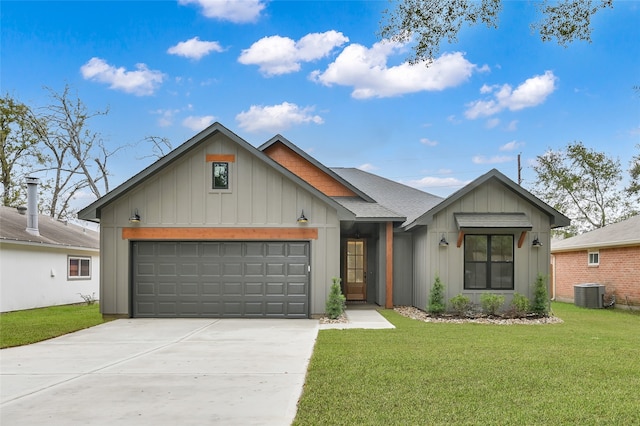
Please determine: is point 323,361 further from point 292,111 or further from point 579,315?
point 292,111

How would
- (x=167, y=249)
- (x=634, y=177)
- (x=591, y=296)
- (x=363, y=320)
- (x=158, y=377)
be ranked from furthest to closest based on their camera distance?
(x=634, y=177) → (x=591, y=296) → (x=167, y=249) → (x=363, y=320) → (x=158, y=377)

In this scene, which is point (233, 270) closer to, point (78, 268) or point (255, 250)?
point (255, 250)

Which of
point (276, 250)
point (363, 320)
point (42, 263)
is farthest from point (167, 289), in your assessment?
point (42, 263)

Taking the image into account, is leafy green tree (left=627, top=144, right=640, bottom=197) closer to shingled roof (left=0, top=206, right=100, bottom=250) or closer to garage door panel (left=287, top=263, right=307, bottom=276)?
garage door panel (left=287, top=263, right=307, bottom=276)

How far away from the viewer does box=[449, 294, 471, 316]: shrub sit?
46.7 ft

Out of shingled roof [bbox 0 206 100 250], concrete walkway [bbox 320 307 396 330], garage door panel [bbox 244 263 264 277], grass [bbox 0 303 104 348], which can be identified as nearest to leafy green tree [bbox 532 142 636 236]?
concrete walkway [bbox 320 307 396 330]

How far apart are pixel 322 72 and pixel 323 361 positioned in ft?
63.3

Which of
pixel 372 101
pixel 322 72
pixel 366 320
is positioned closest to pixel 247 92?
pixel 322 72

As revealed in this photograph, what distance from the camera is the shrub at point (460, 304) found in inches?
560

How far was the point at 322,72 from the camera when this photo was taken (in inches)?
998

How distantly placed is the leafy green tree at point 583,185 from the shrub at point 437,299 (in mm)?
26642

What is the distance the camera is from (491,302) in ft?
46.4

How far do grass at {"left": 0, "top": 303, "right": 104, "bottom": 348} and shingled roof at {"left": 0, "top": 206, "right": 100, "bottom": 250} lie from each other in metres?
A: 2.36

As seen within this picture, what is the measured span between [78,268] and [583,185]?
31975 millimetres
